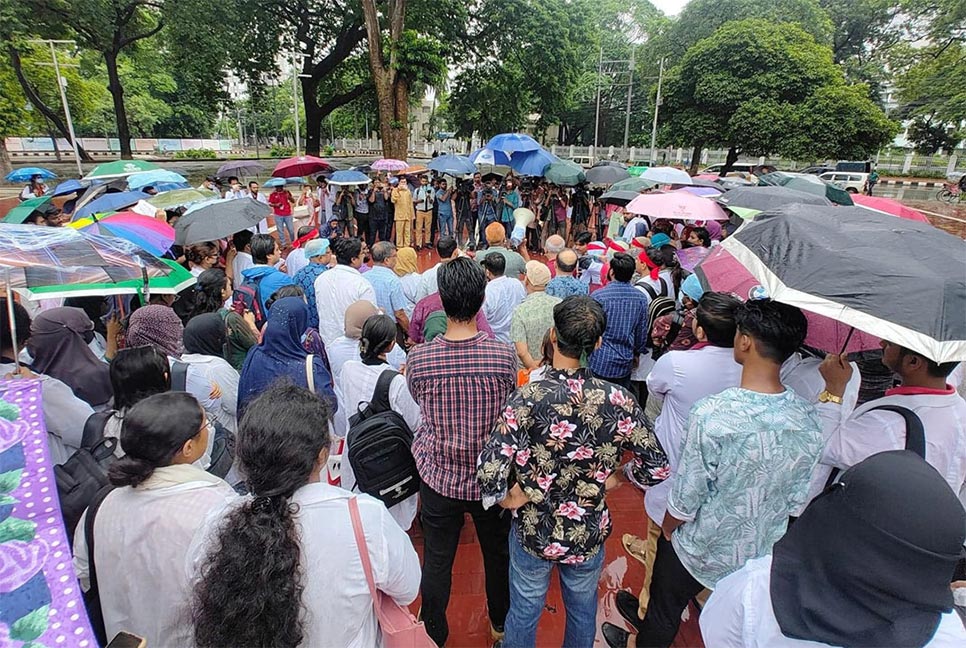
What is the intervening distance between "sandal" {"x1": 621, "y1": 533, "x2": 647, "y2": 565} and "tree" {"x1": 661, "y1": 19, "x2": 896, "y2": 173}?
22462 mm

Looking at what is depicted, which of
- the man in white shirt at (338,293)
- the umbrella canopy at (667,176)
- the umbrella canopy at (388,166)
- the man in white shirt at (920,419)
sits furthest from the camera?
the umbrella canopy at (388,166)

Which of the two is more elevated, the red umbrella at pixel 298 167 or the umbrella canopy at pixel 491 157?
the umbrella canopy at pixel 491 157

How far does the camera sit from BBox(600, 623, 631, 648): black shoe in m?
2.56

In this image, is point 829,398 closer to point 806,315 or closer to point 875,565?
point 806,315

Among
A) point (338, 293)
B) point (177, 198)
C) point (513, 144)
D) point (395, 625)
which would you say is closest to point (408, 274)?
point (338, 293)

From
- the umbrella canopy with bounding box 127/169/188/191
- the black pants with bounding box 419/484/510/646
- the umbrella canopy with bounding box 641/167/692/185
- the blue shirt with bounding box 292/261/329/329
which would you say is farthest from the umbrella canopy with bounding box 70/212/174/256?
the umbrella canopy with bounding box 641/167/692/185

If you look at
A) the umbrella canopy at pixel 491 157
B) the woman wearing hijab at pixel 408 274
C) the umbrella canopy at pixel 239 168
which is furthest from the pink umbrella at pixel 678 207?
the umbrella canopy at pixel 239 168

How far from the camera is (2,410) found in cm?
160

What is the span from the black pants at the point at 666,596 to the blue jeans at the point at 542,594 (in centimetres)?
34

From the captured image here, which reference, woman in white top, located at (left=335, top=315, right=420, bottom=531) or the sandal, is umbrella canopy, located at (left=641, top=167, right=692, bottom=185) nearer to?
the sandal

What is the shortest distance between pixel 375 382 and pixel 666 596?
1.63 metres

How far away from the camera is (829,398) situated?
85.8 inches

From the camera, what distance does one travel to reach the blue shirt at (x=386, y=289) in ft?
14.2

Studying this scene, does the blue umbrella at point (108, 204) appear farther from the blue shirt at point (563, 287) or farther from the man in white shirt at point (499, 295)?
the blue shirt at point (563, 287)
